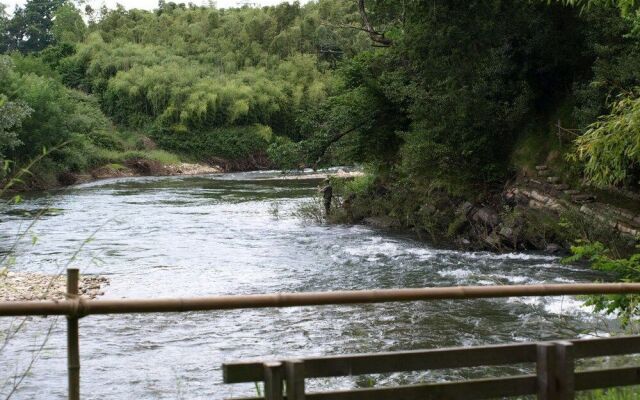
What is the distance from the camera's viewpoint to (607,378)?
3314mm

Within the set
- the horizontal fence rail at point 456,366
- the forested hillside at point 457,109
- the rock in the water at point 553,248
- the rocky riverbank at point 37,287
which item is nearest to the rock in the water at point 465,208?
the forested hillside at point 457,109

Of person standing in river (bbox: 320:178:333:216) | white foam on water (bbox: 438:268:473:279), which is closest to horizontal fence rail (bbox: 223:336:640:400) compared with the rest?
white foam on water (bbox: 438:268:473:279)

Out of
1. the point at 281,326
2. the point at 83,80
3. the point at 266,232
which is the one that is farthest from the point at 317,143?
the point at 83,80

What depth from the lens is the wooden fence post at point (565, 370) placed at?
303 cm

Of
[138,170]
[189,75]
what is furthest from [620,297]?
[189,75]

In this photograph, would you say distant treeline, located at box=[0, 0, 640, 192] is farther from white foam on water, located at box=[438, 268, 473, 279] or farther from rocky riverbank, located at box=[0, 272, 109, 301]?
rocky riverbank, located at box=[0, 272, 109, 301]

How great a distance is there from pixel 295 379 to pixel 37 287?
1019 cm

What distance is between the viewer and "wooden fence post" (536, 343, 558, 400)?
305 centimetres

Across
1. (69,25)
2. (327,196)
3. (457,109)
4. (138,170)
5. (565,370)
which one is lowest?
(138,170)

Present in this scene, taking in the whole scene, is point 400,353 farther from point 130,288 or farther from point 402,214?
point 402,214

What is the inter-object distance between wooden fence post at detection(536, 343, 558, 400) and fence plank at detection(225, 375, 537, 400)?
52mm

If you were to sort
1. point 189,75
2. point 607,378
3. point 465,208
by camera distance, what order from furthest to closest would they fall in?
point 189,75, point 465,208, point 607,378

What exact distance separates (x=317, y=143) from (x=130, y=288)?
9225 millimetres

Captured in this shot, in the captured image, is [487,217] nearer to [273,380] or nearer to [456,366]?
[456,366]
